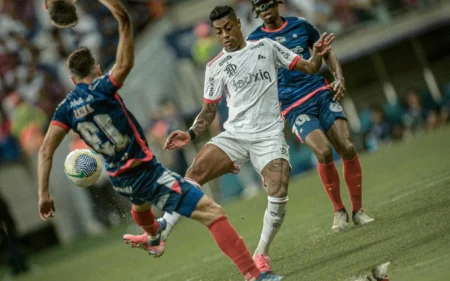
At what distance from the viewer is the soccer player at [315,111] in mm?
9992

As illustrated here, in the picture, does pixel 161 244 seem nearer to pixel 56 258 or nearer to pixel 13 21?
pixel 56 258

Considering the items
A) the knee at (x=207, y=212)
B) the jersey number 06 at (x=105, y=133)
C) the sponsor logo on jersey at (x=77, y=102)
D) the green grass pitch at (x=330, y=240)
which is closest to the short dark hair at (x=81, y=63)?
the sponsor logo on jersey at (x=77, y=102)

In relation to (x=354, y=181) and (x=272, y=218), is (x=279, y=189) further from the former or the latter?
(x=354, y=181)

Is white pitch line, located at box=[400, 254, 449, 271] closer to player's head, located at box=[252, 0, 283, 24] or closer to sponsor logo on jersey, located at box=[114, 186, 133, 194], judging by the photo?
sponsor logo on jersey, located at box=[114, 186, 133, 194]

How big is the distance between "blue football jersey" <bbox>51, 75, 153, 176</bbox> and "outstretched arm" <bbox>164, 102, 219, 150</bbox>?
88 cm

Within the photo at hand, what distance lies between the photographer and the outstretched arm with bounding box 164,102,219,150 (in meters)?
8.65

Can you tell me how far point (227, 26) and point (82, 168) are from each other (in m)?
1.90

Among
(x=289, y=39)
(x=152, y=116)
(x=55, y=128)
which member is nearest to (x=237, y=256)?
(x=55, y=128)

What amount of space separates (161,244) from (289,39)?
271 centimetres

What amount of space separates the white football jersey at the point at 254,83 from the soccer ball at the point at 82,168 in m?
1.38

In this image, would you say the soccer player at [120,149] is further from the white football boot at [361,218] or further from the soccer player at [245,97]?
Result: the white football boot at [361,218]

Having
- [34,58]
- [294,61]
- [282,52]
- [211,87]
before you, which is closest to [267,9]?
[282,52]

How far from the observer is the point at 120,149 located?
25.2 feet

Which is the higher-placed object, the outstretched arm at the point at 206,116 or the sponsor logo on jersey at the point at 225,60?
the sponsor logo on jersey at the point at 225,60
